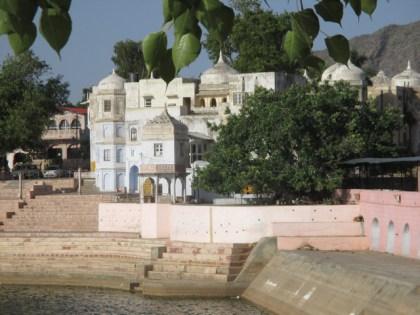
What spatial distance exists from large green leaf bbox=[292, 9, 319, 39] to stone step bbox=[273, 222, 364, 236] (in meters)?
22.9

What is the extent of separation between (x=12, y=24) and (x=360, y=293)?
55.7ft

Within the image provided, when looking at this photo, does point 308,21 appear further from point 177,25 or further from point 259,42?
point 259,42

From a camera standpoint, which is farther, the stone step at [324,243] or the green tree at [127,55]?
the green tree at [127,55]

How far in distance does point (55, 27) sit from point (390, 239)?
21.9m

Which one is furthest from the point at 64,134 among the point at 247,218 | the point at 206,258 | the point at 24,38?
the point at 24,38

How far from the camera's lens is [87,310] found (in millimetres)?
23406

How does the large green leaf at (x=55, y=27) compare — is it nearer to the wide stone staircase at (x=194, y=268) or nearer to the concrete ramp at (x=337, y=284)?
the concrete ramp at (x=337, y=284)

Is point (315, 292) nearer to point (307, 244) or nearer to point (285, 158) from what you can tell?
point (307, 244)

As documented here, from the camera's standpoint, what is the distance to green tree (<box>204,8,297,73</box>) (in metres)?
45.5

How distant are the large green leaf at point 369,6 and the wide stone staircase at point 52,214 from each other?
1169 inches

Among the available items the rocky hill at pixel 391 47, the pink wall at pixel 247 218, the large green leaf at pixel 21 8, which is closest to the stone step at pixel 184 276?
the pink wall at pixel 247 218

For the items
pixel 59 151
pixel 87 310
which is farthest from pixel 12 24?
pixel 59 151

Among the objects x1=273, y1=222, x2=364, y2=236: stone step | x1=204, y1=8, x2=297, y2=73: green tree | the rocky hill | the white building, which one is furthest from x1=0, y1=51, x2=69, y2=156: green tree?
the rocky hill

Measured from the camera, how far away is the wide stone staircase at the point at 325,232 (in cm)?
2527
